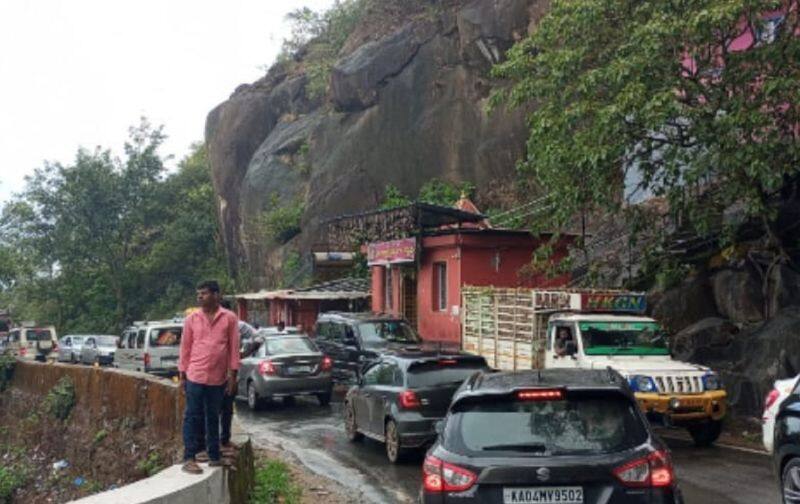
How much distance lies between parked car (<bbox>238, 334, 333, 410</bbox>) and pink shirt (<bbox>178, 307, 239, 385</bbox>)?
1090 cm

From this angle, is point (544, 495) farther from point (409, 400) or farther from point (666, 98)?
point (666, 98)

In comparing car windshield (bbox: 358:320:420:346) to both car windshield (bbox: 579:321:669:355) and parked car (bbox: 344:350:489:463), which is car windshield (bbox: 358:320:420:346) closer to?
car windshield (bbox: 579:321:669:355)

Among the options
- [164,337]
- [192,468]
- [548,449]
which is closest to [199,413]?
[192,468]

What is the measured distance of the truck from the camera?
12734 mm

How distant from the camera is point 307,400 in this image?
21453 millimetres

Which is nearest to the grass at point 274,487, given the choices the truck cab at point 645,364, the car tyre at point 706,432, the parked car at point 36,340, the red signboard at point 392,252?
the truck cab at point 645,364

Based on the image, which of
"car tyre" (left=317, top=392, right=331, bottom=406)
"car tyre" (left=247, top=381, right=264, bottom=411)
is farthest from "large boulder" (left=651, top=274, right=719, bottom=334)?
"car tyre" (left=247, top=381, right=264, bottom=411)

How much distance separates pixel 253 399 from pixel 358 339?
3250mm

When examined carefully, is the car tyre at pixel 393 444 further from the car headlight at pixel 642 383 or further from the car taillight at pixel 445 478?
the car taillight at pixel 445 478

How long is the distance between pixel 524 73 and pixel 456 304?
968 centimetres

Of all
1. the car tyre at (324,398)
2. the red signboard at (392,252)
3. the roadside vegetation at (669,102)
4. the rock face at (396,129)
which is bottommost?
the car tyre at (324,398)

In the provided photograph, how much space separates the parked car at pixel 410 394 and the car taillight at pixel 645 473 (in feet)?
20.3

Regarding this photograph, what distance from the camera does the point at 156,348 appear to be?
24.6 metres

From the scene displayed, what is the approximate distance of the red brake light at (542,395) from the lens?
6.07 metres
